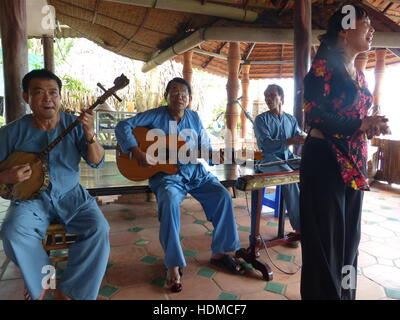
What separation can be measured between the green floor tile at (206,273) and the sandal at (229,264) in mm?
104

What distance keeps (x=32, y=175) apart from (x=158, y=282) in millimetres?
1180

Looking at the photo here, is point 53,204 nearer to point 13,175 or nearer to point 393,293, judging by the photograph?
point 13,175

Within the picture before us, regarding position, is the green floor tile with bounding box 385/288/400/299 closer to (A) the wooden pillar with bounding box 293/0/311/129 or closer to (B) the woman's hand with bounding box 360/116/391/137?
(B) the woman's hand with bounding box 360/116/391/137

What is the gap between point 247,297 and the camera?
2.06m

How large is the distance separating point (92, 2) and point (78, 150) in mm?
3834

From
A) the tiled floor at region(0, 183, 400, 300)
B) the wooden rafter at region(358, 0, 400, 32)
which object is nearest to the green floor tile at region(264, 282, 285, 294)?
the tiled floor at region(0, 183, 400, 300)

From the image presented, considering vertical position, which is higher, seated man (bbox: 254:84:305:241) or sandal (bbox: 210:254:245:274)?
seated man (bbox: 254:84:305:241)

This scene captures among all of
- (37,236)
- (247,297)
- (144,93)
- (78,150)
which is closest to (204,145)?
(78,150)

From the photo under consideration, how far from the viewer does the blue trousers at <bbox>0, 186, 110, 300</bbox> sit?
1632 mm

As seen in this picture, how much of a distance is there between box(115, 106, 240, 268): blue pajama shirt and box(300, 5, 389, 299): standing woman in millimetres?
867

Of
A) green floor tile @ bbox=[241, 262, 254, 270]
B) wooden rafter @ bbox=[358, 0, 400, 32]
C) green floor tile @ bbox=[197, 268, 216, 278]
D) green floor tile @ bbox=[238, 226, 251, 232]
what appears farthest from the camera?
wooden rafter @ bbox=[358, 0, 400, 32]

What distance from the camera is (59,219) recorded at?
1.95 metres

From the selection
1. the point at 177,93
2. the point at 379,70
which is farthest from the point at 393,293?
the point at 379,70

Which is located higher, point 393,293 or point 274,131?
point 274,131
